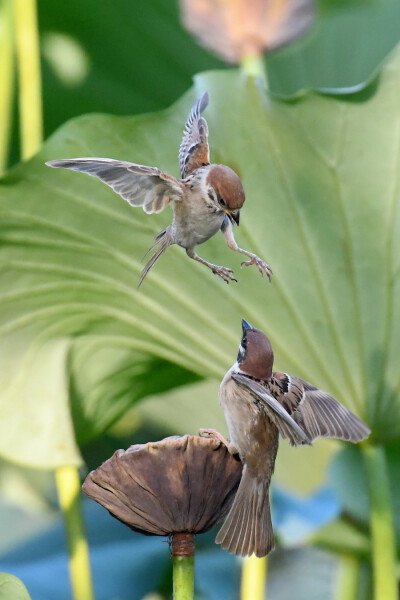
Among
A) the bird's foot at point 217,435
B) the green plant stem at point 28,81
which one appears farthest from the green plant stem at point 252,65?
the bird's foot at point 217,435

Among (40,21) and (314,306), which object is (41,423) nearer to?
(314,306)

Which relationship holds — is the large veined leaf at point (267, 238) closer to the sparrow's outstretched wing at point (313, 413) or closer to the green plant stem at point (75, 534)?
the green plant stem at point (75, 534)

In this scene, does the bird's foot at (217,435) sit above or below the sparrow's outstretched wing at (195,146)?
below

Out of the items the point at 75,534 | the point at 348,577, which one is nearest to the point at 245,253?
the point at 75,534

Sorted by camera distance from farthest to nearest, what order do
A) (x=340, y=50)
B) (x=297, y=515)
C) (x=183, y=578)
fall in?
(x=340, y=50), (x=297, y=515), (x=183, y=578)

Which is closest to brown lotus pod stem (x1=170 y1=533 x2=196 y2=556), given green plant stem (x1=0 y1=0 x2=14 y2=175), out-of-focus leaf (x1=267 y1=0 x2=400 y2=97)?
green plant stem (x1=0 y1=0 x2=14 y2=175)

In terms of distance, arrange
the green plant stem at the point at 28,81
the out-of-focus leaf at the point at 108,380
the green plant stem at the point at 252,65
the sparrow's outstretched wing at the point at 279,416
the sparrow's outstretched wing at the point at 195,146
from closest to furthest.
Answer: the sparrow's outstretched wing at the point at 279,416
the sparrow's outstretched wing at the point at 195,146
the green plant stem at the point at 252,65
the green plant stem at the point at 28,81
the out-of-focus leaf at the point at 108,380

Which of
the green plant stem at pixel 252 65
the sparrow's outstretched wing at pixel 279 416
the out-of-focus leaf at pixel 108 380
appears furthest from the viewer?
the out-of-focus leaf at pixel 108 380

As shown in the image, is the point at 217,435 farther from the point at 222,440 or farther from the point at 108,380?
the point at 108,380
